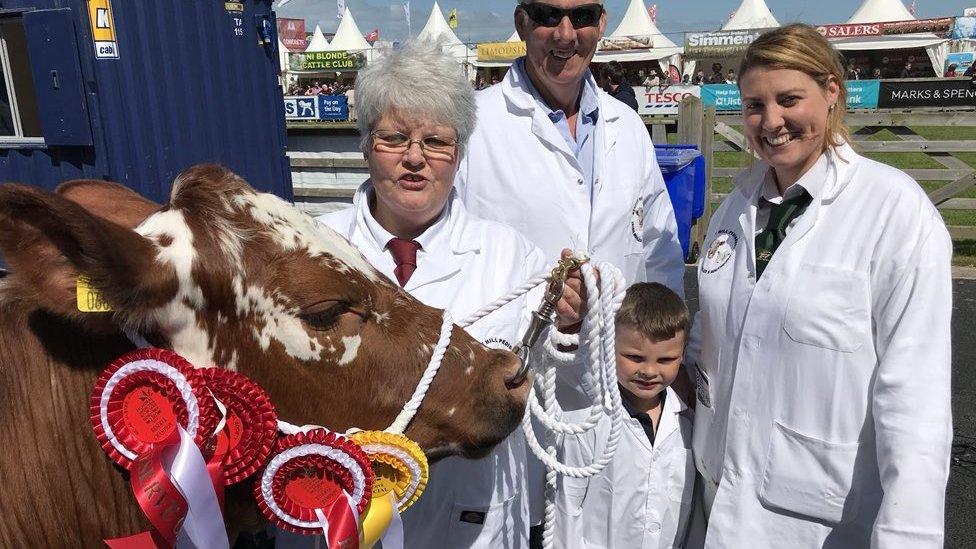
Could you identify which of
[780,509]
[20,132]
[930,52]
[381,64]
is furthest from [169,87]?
[930,52]

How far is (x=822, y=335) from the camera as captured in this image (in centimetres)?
204

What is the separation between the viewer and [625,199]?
119 inches

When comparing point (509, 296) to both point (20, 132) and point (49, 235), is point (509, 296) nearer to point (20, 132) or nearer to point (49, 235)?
point (49, 235)

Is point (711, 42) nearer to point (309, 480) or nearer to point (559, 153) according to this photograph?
point (559, 153)

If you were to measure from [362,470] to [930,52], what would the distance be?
4169 cm

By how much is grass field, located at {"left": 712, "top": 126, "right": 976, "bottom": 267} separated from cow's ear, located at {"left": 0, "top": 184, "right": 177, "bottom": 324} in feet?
16.3

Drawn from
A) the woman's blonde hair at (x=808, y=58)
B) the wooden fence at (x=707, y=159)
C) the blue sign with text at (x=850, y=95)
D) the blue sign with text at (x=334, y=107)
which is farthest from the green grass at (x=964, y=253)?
the blue sign with text at (x=334, y=107)

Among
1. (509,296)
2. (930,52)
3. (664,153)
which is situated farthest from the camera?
(930,52)

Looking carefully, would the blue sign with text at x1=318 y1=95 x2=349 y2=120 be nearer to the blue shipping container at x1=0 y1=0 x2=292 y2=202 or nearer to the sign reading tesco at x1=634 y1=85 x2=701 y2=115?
the sign reading tesco at x1=634 y1=85 x2=701 y2=115

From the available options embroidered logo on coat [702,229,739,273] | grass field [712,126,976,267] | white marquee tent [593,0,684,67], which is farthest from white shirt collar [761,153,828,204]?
white marquee tent [593,0,684,67]

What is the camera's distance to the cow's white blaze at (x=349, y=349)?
1.78m

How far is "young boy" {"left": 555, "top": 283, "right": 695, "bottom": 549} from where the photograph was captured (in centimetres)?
258

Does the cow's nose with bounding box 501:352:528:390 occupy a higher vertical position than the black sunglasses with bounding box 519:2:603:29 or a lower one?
lower

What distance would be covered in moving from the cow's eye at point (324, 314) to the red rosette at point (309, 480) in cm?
25
